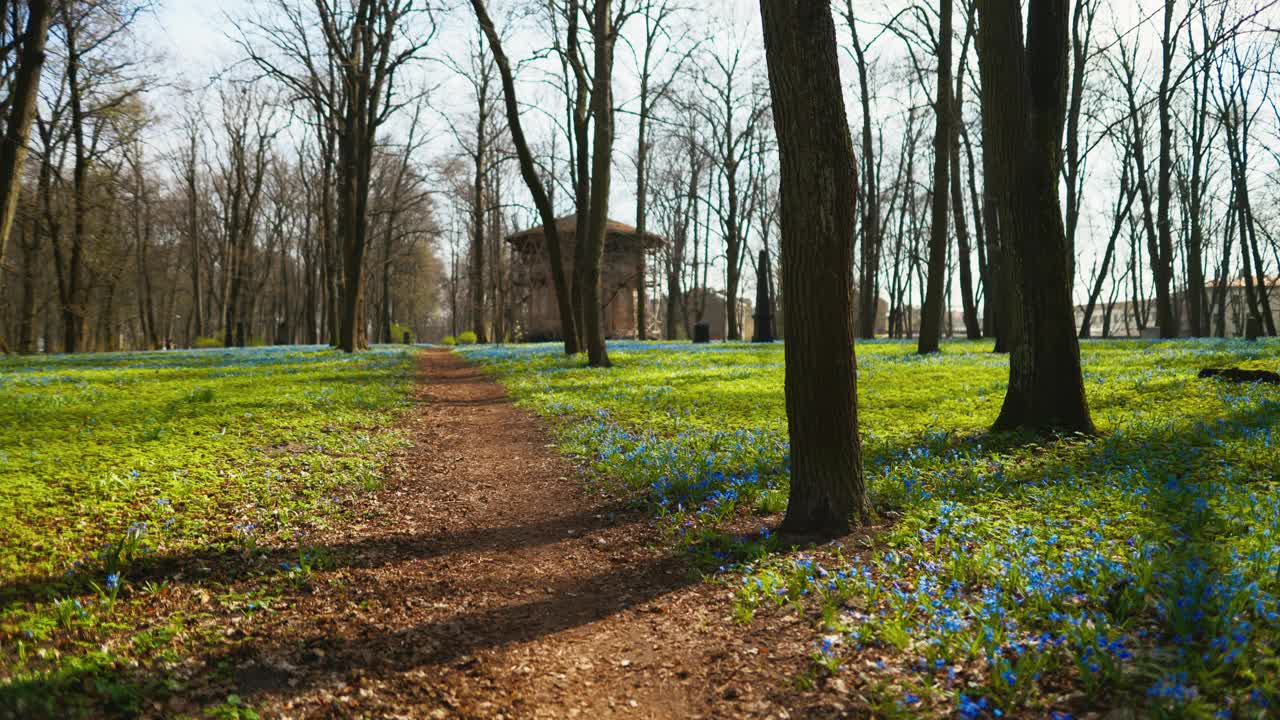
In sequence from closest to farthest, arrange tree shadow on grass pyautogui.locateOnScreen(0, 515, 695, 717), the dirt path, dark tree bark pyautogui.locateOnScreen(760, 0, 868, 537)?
tree shadow on grass pyautogui.locateOnScreen(0, 515, 695, 717)
the dirt path
dark tree bark pyautogui.locateOnScreen(760, 0, 868, 537)

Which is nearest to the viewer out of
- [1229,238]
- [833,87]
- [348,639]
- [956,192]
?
[348,639]

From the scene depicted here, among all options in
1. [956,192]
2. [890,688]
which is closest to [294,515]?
[890,688]

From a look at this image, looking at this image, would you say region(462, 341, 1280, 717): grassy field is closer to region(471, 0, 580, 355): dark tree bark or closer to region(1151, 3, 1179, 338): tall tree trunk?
region(471, 0, 580, 355): dark tree bark

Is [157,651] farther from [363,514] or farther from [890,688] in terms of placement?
[890,688]

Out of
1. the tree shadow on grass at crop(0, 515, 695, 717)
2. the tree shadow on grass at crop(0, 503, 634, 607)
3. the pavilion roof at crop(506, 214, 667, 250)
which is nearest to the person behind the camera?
the tree shadow on grass at crop(0, 515, 695, 717)

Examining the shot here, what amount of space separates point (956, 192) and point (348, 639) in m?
28.1

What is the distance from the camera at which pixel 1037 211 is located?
22.8 ft

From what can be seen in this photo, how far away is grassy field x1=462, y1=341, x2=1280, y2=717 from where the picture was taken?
2730 millimetres

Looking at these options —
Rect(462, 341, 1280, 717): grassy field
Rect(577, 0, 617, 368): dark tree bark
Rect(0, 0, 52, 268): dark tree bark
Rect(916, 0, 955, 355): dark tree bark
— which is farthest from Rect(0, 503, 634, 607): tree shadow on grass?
Rect(916, 0, 955, 355): dark tree bark

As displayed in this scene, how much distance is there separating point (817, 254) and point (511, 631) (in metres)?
3.16

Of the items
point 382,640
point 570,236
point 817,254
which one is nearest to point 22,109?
point 382,640

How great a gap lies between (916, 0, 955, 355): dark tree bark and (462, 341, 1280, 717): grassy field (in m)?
10.6

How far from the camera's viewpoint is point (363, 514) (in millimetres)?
5773

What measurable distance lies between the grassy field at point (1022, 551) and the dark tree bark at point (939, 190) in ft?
34.7
